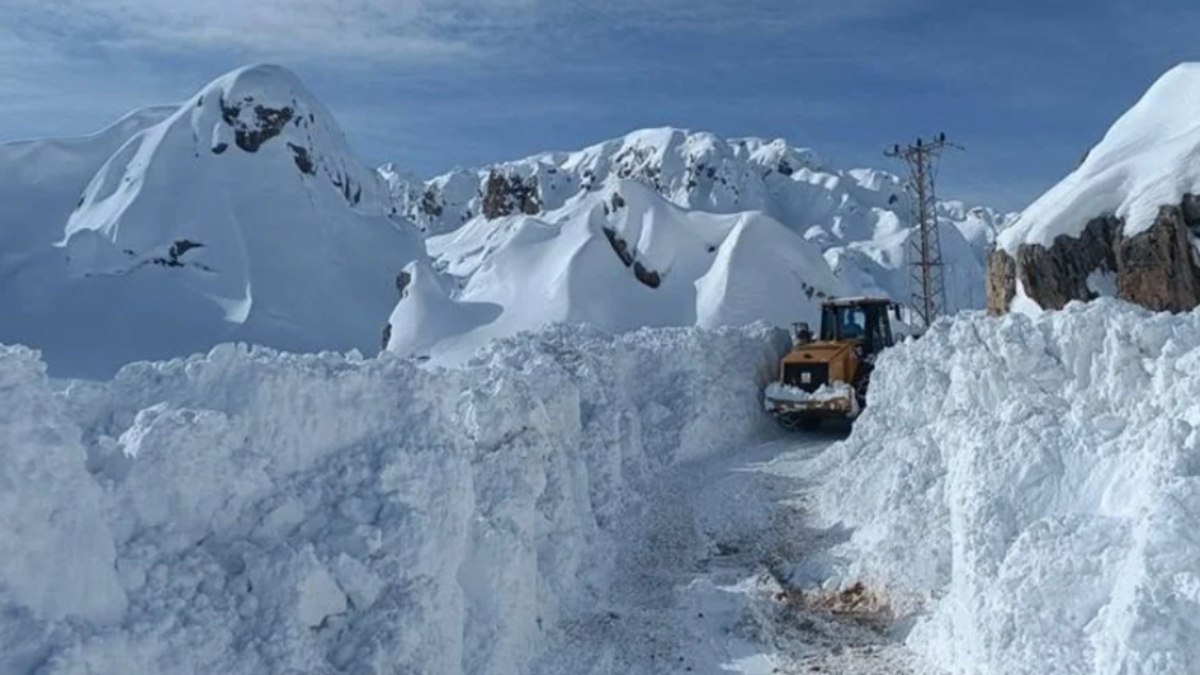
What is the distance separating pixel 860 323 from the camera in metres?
18.0

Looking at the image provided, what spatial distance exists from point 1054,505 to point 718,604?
9.70 ft

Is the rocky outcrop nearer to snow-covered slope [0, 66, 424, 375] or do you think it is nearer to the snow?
the snow

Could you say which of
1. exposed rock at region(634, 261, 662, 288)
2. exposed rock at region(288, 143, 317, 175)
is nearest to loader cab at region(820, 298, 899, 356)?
exposed rock at region(634, 261, 662, 288)

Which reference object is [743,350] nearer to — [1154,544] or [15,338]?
[1154,544]

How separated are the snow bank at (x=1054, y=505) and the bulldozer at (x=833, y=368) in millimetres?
5164

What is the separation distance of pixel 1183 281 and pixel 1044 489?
3.37 metres

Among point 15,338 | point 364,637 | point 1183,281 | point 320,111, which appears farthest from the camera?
point 320,111

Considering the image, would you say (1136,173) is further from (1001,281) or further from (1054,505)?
(1054,505)

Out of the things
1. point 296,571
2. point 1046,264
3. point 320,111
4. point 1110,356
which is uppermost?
point 320,111

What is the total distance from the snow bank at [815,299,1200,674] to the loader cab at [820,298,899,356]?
22.7ft

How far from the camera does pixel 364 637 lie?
269 inches

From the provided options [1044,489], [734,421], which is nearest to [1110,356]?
[1044,489]

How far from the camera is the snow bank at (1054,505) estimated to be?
6.25 metres

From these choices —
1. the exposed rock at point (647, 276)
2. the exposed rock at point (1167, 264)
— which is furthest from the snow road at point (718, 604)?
the exposed rock at point (647, 276)
